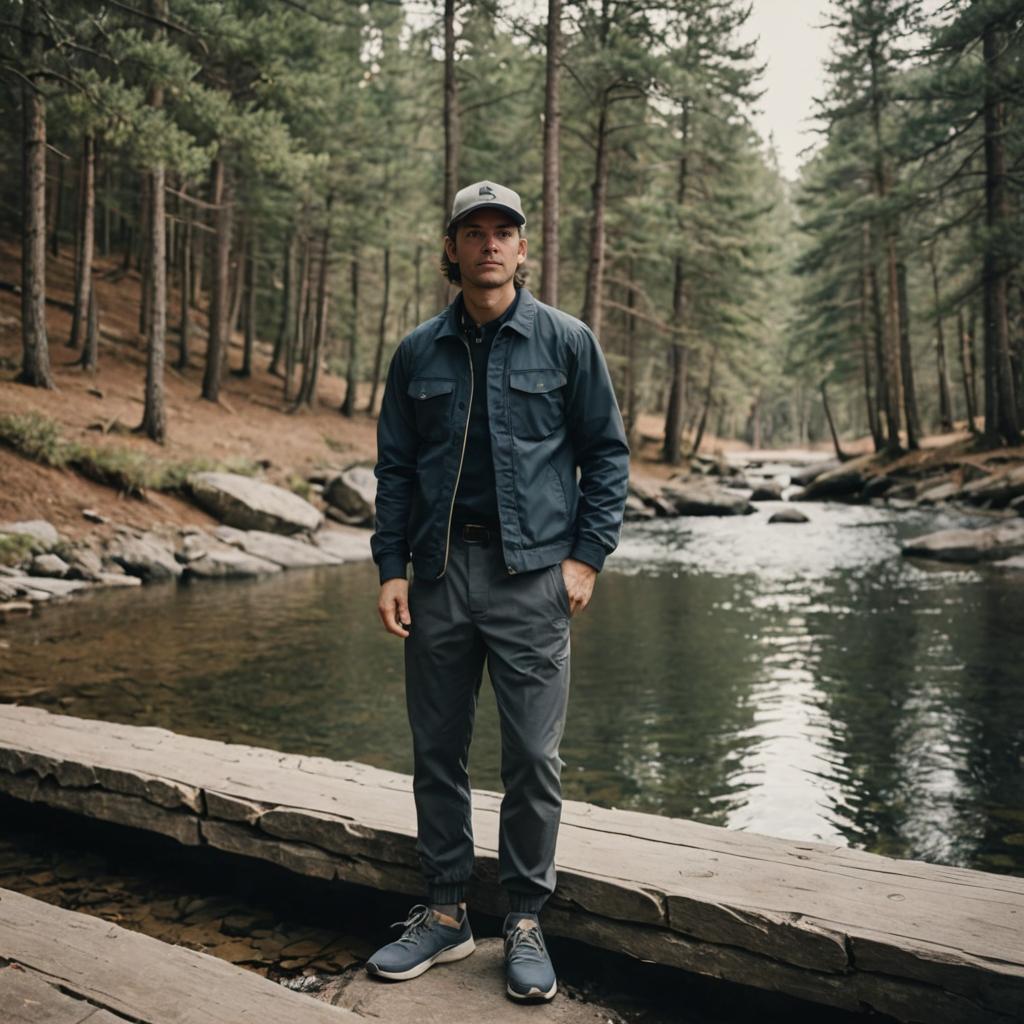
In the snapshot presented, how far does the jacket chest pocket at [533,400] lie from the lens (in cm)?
307

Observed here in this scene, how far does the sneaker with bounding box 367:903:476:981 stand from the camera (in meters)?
2.94

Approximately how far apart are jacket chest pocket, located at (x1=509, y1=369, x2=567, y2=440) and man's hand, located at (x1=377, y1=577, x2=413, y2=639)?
2.31ft

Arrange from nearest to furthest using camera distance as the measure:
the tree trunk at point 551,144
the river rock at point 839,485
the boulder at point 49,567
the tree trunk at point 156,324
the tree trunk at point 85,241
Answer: the boulder at point 49,567 → the tree trunk at point 551,144 → the tree trunk at point 156,324 → the tree trunk at point 85,241 → the river rock at point 839,485

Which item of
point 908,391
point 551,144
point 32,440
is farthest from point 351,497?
point 908,391

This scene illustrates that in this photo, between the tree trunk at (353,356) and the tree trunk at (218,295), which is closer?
the tree trunk at (218,295)

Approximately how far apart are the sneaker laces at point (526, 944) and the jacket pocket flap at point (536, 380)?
1.82m

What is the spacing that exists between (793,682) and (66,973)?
6559 mm

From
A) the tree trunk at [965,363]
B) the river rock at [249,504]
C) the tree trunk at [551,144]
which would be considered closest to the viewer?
the tree trunk at [551,144]

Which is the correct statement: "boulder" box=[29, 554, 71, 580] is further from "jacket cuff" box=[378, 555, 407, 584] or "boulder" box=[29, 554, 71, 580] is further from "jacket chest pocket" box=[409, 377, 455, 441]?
"jacket chest pocket" box=[409, 377, 455, 441]

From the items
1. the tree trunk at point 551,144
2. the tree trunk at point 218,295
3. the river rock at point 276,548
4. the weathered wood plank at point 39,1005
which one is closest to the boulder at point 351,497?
the river rock at point 276,548

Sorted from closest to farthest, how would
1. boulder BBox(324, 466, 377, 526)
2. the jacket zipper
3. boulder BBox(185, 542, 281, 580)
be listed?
the jacket zipper → boulder BBox(185, 542, 281, 580) → boulder BBox(324, 466, 377, 526)

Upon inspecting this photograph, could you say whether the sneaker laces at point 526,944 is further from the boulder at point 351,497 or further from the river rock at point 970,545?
the boulder at point 351,497

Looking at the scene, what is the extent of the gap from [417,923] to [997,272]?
80.3 feet

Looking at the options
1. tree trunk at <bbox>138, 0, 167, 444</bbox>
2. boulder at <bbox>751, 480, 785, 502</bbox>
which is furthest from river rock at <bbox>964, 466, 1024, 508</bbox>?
tree trunk at <bbox>138, 0, 167, 444</bbox>
